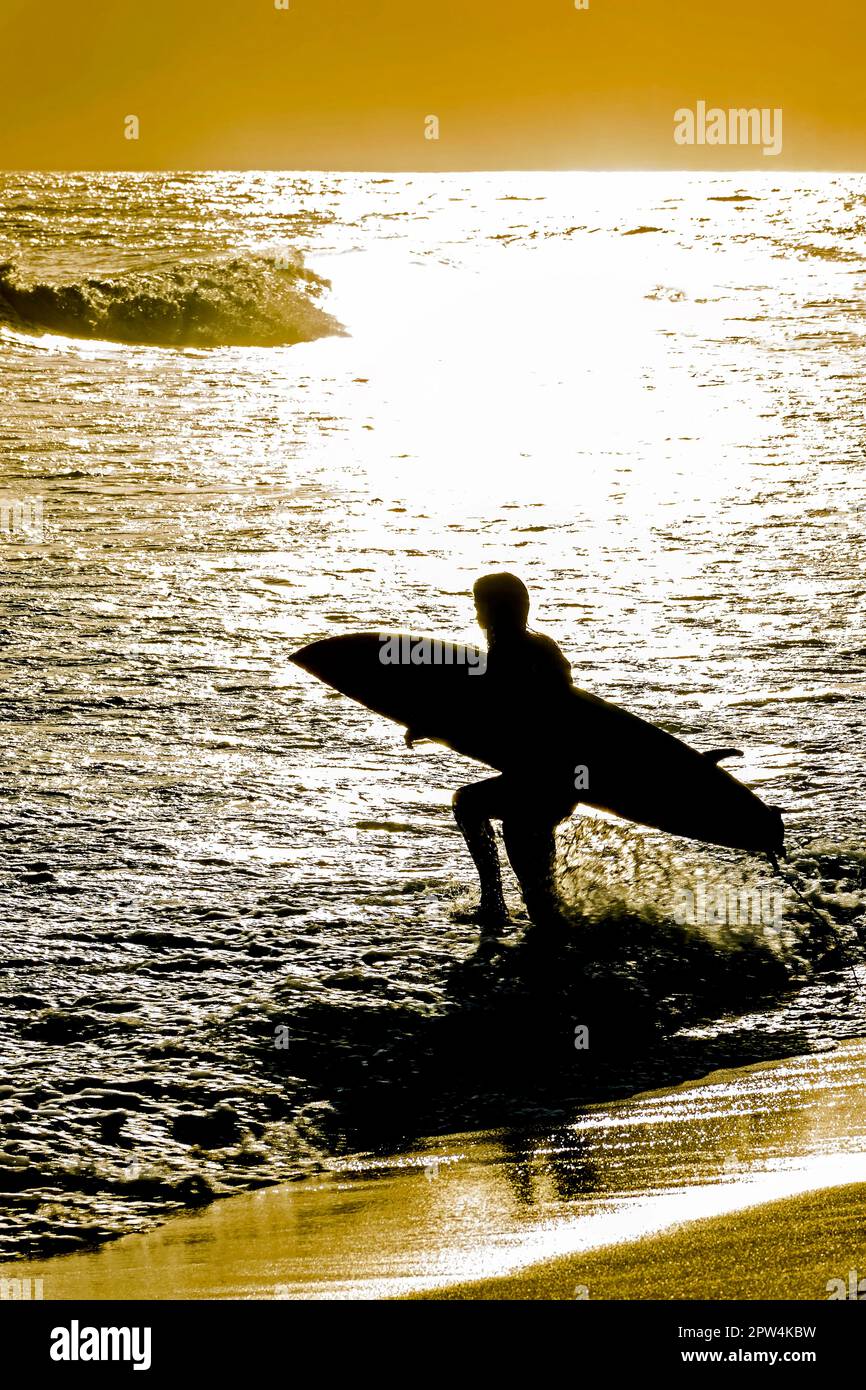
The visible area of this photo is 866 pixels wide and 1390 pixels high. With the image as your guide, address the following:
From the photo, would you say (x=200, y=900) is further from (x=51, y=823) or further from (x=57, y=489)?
(x=57, y=489)

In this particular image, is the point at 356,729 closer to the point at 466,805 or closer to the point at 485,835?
the point at 485,835

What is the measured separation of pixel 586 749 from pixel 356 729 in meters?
2.67

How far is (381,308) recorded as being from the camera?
27.5m

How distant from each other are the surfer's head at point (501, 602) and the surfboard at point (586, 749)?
0.26m

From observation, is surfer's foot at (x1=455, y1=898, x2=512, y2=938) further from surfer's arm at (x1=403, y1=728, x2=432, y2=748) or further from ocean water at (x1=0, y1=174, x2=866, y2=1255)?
surfer's arm at (x1=403, y1=728, x2=432, y2=748)

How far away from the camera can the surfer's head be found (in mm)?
5445

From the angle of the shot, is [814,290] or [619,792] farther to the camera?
[814,290]

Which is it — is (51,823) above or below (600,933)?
above

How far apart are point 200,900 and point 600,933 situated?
1645mm

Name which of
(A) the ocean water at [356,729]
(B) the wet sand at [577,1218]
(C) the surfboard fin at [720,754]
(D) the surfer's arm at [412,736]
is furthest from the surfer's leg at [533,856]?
(B) the wet sand at [577,1218]

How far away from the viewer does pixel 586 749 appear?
19.2ft

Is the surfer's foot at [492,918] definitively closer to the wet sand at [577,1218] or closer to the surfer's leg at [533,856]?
the surfer's leg at [533,856]

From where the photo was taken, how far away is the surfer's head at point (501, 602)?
17.9 ft

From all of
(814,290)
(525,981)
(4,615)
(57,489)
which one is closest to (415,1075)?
(525,981)
